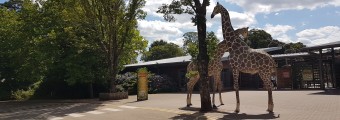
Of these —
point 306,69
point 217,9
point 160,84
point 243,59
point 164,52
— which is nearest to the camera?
point 243,59

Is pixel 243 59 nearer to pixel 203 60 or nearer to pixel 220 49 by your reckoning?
pixel 203 60

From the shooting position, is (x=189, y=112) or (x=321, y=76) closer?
(x=189, y=112)

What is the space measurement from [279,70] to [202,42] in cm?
1484

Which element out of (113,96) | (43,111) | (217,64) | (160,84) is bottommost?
(43,111)

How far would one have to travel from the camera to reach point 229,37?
15.1 meters

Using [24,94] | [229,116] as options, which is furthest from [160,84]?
[229,116]

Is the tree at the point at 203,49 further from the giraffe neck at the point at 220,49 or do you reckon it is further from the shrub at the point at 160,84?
the shrub at the point at 160,84

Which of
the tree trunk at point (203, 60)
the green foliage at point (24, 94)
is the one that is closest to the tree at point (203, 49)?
the tree trunk at point (203, 60)

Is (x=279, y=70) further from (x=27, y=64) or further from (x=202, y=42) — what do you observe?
(x=27, y=64)

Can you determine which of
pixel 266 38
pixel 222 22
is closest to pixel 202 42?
pixel 222 22

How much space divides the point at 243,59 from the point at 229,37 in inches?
52.5

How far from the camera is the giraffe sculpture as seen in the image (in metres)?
13.8

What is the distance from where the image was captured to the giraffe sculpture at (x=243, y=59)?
1375cm

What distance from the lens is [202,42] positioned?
14.8 meters
